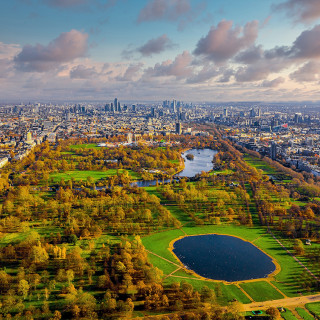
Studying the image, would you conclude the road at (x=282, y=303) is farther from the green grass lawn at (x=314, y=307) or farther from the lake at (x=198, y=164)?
the lake at (x=198, y=164)

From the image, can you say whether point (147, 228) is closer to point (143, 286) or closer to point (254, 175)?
point (143, 286)

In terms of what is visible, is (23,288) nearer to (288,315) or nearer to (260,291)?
(260,291)

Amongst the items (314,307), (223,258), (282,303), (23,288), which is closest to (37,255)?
(23,288)

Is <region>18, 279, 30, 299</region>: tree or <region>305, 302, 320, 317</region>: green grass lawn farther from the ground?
<region>18, 279, 30, 299</region>: tree

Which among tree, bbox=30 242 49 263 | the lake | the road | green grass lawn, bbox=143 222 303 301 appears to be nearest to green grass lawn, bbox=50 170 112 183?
the lake

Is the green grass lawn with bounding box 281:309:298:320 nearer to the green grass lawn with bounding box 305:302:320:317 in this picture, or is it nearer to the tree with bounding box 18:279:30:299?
the green grass lawn with bounding box 305:302:320:317

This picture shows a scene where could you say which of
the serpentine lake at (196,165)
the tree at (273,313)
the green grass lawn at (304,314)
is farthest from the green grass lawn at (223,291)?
the serpentine lake at (196,165)

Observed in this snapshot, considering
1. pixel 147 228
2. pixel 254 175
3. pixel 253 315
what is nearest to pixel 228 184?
pixel 254 175
